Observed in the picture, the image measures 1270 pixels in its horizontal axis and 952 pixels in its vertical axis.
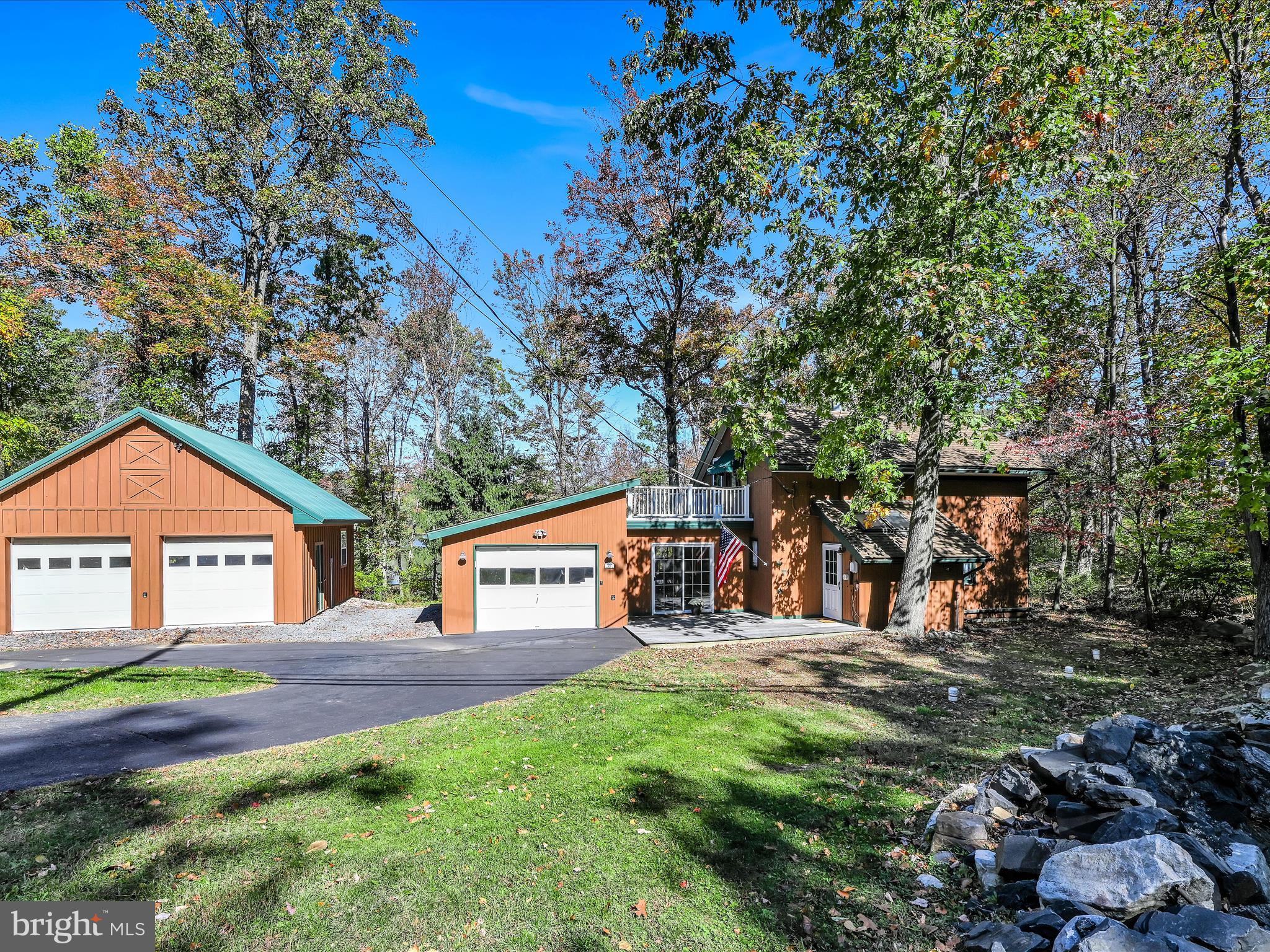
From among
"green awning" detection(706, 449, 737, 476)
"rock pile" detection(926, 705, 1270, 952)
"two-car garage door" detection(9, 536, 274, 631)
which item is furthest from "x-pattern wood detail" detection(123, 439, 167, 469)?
"rock pile" detection(926, 705, 1270, 952)

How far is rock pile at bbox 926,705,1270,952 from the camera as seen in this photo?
2.73 m

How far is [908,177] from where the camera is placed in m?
10.8

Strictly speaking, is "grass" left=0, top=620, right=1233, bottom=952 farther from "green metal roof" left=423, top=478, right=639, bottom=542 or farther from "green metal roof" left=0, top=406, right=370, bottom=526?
"green metal roof" left=0, top=406, right=370, bottom=526

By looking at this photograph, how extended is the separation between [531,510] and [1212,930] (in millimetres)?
12865

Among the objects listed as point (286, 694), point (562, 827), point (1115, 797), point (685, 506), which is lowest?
point (286, 694)

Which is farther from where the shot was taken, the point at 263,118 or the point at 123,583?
the point at 263,118

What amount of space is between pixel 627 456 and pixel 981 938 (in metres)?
35.6

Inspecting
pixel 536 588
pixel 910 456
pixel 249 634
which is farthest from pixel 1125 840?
pixel 249 634

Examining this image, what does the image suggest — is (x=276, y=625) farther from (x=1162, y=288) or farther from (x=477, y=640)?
(x=1162, y=288)

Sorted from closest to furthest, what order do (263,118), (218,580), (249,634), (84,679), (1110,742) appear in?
(1110,742)
(84,679)
(249,634)
(218,580)
(263,118)

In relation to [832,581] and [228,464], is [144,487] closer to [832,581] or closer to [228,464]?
[228,464]

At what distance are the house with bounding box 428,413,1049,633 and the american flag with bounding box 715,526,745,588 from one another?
0.52m

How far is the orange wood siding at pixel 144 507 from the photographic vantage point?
13.5 m

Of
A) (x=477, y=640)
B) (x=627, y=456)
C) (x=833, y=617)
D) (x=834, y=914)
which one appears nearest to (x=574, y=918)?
(x=834, y=914)
